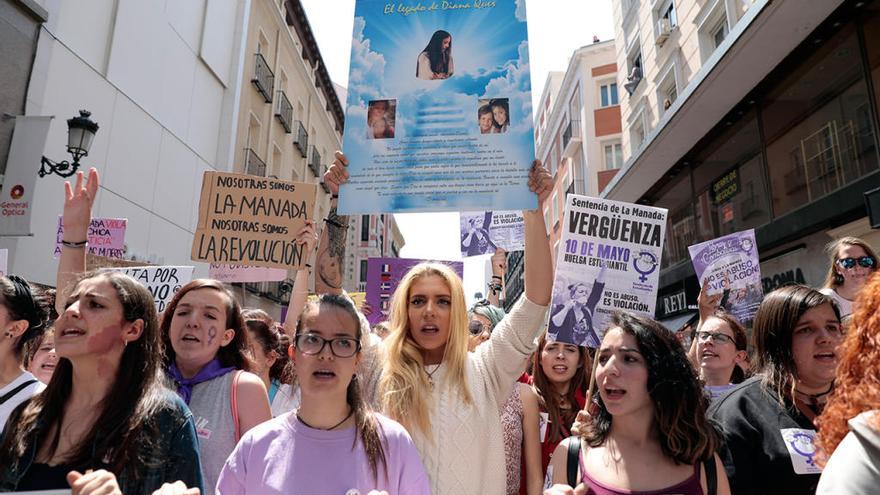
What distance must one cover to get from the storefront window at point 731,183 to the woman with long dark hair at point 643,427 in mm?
9593

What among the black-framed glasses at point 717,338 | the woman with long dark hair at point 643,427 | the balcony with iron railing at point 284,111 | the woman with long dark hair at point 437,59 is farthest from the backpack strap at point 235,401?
the balcony with iron railing at point 284,111

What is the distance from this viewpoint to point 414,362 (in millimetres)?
2480

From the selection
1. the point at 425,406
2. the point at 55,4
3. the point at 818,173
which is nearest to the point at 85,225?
the point at 425,406

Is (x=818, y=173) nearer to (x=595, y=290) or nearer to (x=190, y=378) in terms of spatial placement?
(x=595, y=290)

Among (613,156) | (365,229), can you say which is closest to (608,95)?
(613,156)

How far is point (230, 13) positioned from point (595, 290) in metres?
17.2

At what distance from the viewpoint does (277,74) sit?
819 inches

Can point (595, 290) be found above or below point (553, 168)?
below

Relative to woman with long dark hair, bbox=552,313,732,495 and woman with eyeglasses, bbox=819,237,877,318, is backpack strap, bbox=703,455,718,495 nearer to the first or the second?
woman with long dark hair, bbox=552,313,732,495

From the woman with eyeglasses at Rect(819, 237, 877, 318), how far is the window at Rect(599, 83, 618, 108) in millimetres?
21707

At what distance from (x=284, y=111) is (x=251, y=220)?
1795cm

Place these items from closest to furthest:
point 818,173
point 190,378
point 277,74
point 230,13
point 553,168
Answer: point 190,378, point 818,173, point 230,13, point 277,74, point 553,168

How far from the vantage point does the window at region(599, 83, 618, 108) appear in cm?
2455

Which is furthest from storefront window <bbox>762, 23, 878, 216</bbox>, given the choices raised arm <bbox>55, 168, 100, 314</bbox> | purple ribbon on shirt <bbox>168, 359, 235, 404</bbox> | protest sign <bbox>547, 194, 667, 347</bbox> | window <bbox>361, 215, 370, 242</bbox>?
window <bbox>361, 215, 370, 242</bbox>
